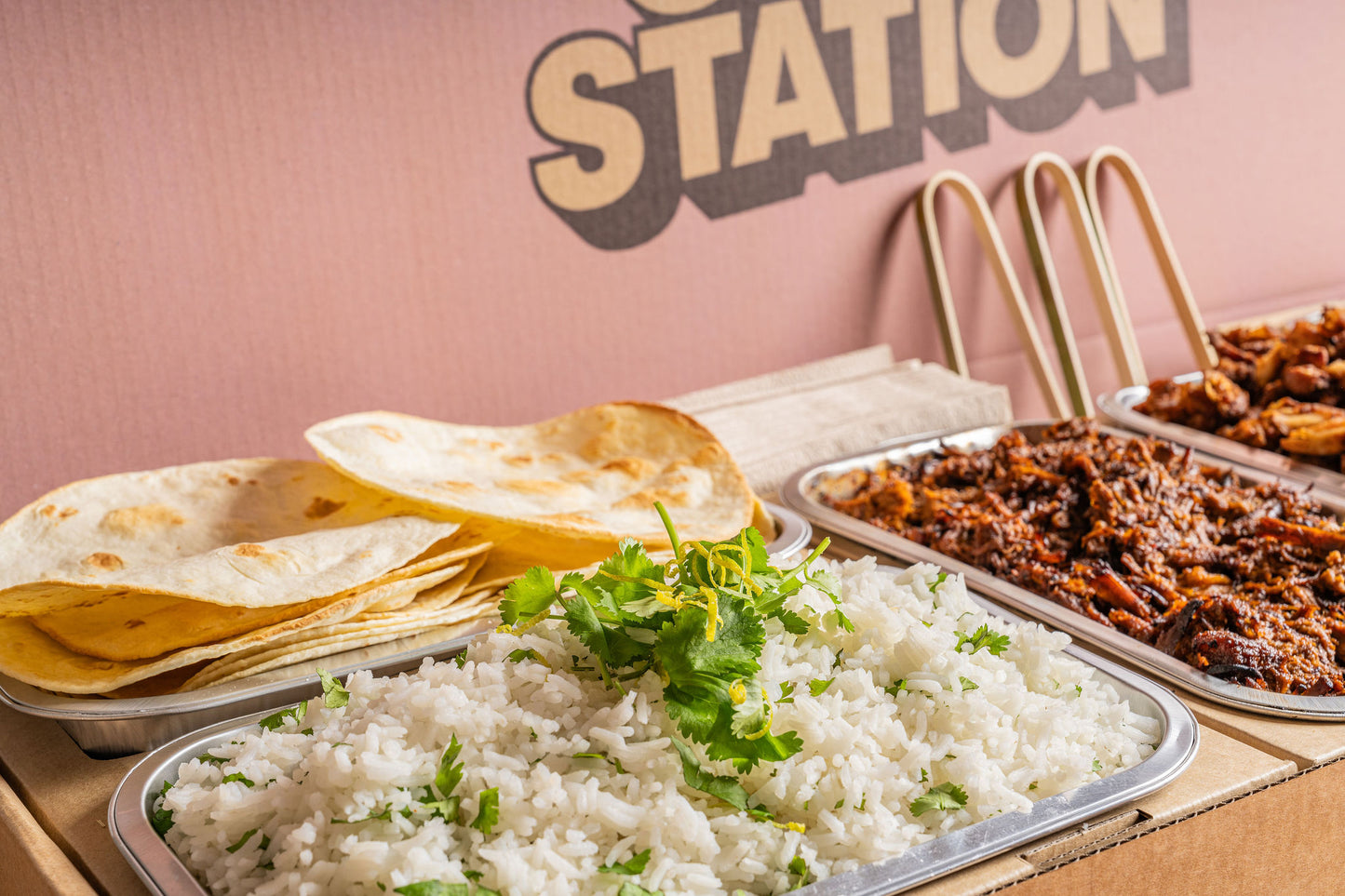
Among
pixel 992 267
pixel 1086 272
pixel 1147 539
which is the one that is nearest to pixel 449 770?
pixel 1147 539

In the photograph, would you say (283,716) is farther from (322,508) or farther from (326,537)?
(322,508)

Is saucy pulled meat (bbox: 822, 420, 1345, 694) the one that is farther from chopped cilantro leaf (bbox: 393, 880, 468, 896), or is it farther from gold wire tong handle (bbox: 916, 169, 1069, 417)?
chopped cilantro leaf (bbox: 393, 880, 468, 896)

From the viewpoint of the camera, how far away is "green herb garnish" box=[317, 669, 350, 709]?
4.28 feet

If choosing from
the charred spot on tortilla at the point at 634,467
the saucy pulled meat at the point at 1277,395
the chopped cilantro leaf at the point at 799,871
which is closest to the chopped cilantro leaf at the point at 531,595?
the chopped cilantro leaf at the point at 799,871

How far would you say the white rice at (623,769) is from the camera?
3.48 ft

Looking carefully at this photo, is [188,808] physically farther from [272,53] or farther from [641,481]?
[272,53]

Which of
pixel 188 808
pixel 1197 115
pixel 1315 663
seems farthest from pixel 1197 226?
pixel 188 808

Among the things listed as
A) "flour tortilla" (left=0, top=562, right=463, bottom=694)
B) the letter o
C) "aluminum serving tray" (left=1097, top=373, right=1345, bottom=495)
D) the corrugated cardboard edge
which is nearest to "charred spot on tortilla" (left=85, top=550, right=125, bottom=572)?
"flour tortilla" (left=0, top=562, right=463, bottom=694)

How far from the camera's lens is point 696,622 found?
47.3 inches

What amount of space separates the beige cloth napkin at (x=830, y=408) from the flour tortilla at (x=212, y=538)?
0.87m

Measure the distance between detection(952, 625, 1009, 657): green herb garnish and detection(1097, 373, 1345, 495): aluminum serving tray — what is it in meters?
1.07

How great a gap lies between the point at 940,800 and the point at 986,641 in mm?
297

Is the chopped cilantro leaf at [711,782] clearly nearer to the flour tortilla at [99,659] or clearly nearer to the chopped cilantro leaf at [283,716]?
the chopped cilantro leaf at [283,716]

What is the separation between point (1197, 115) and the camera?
12.3 feet
